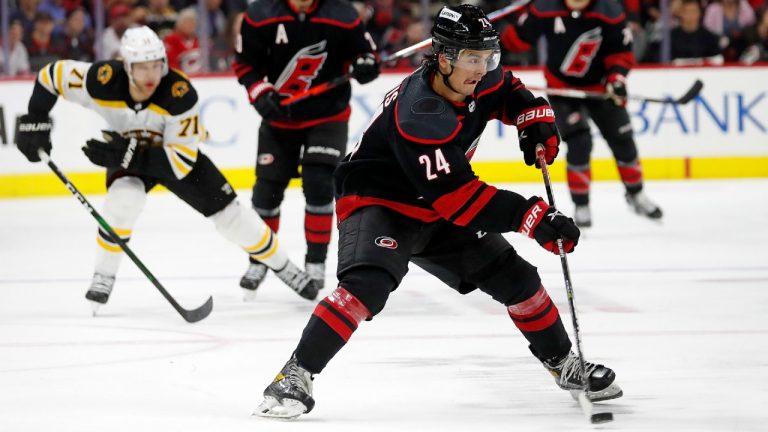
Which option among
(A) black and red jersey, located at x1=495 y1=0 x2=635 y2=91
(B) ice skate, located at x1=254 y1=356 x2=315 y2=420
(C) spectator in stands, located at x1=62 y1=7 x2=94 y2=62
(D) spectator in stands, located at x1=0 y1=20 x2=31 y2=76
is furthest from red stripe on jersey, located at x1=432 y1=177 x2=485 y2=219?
(D) spectator in stands, located at x1=0 y1=20 x2=31 y2=76

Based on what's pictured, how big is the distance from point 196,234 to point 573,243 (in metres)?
4.08

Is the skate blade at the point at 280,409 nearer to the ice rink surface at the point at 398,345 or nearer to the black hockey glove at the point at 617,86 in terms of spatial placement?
the ice rink surface at the point at 398,345

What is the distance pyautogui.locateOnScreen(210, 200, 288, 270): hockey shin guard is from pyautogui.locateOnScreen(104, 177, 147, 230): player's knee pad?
0.89ft

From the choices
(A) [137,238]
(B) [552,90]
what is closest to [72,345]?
(A) [137,238]

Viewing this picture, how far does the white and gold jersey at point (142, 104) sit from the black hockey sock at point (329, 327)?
1.54 m

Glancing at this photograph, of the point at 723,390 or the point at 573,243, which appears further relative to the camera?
the point at 723,390

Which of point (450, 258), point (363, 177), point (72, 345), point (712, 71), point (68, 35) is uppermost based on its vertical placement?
point (363, 177)

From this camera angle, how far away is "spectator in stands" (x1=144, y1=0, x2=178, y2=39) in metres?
8.33

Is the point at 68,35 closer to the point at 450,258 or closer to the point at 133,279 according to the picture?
the point at 133,279

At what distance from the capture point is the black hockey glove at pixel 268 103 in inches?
198

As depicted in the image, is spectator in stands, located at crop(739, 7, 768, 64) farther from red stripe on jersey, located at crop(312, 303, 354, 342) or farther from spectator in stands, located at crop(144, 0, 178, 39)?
red stripe on jersey, located at crop(312, 303, 354, 342)

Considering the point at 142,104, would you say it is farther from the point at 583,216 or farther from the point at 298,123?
the point at 583,216

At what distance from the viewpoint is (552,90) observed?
6.75m

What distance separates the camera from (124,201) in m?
4.51
